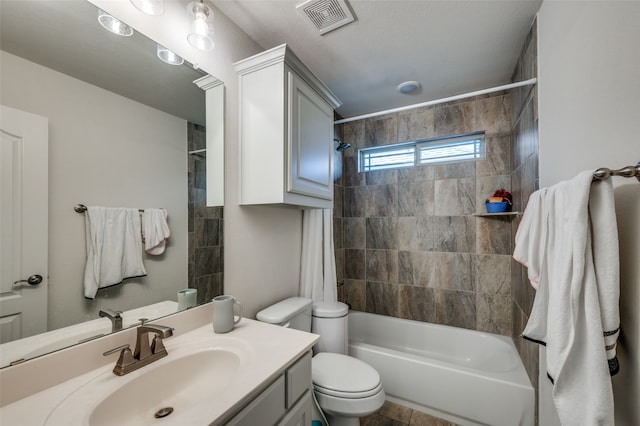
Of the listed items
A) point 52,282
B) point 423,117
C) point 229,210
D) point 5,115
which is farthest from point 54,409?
point 423,117

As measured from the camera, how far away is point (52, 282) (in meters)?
0.81

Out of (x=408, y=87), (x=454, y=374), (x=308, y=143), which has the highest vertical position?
(x=408, y=87)

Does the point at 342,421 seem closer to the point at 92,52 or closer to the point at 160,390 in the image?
the point at 160,390

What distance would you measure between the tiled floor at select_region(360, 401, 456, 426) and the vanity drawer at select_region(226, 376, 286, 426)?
4.18 ft

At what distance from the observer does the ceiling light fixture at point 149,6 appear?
0.95 m

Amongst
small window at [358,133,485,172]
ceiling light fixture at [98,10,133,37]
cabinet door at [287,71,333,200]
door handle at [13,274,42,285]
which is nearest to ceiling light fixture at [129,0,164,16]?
ceiling light fixture at [98,10,133,37]

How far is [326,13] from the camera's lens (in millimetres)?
1423

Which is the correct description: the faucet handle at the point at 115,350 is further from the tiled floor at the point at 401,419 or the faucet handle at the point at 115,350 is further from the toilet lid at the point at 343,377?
the tiled floor at the point at 401,419

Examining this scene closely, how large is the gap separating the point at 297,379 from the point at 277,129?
1155mm

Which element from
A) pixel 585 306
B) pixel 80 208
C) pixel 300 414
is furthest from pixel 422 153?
pixel 80 208

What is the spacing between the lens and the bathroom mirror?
77cm

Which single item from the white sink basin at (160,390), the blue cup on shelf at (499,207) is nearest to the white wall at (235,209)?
the white sink basin at (160,390)

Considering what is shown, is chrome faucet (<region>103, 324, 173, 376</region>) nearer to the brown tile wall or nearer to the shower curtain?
the shower curtain

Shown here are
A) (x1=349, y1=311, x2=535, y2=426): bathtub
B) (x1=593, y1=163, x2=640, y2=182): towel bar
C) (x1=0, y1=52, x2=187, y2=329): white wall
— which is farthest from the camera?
(x1=349, y1=311, x2=535, y2=426): bathtub
